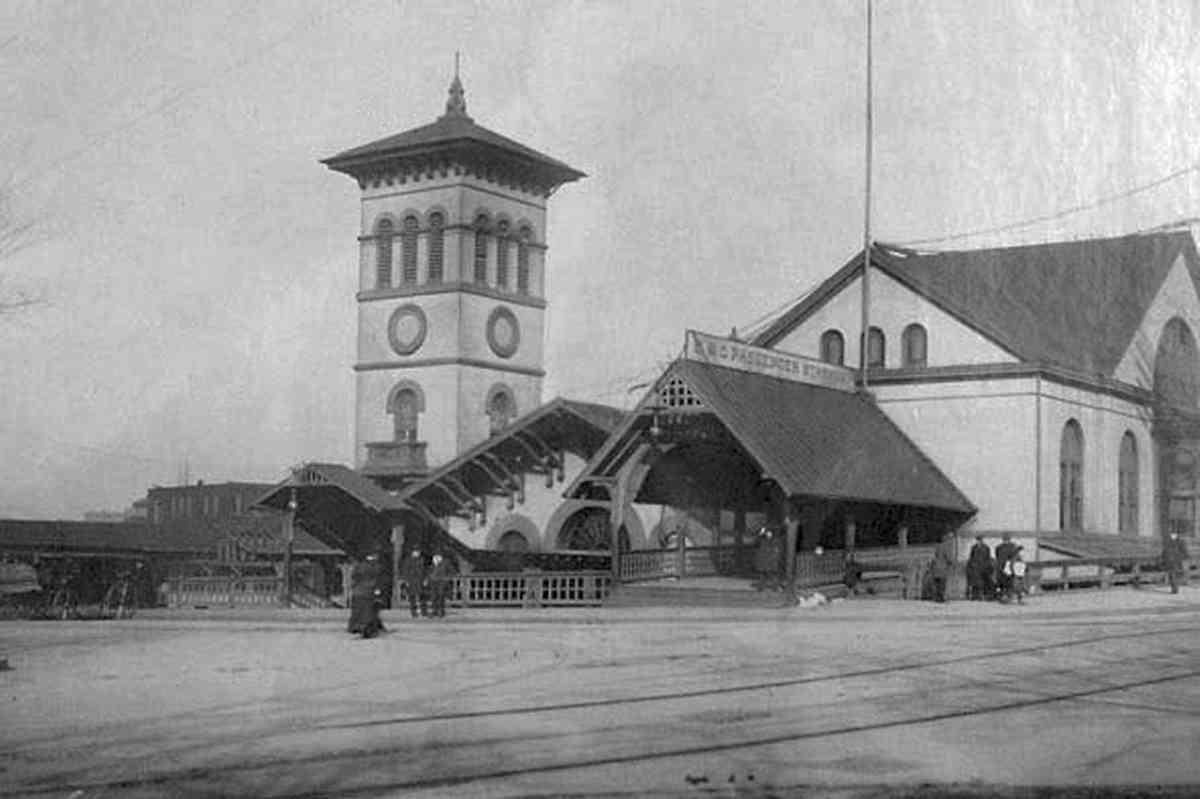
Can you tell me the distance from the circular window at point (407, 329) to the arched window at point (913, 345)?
45.8 feet

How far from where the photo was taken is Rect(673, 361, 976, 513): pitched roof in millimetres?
29266

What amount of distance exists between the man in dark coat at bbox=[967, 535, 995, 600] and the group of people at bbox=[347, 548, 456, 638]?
8.96 meters

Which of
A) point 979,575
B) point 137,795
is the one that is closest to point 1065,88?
point 137,795

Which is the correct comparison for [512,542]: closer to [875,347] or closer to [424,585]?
[875,347]

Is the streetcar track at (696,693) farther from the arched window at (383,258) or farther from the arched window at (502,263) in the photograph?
the arched window at (383,258)

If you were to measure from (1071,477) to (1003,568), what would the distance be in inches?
354

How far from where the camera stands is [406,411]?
4672cm

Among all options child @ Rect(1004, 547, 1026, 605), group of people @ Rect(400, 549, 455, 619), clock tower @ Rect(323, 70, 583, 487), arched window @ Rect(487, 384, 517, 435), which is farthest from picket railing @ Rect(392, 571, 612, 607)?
arched window @ Rect(487, 384, 517, 435)

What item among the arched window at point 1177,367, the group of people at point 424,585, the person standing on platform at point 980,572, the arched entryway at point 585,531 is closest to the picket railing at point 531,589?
the group of people at point 424,585

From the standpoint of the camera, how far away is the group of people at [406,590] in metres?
22.7

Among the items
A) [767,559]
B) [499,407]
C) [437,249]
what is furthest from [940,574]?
[437,249]

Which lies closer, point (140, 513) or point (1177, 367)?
point (1177, 367)

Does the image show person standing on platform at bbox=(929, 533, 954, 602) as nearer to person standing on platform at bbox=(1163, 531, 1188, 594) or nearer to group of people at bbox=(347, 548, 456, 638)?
person standing on platform at bbox=(1163, 531, 1188, 594)

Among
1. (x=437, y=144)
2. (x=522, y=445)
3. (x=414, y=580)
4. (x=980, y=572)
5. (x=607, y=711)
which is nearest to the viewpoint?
(x=607, y=711)
